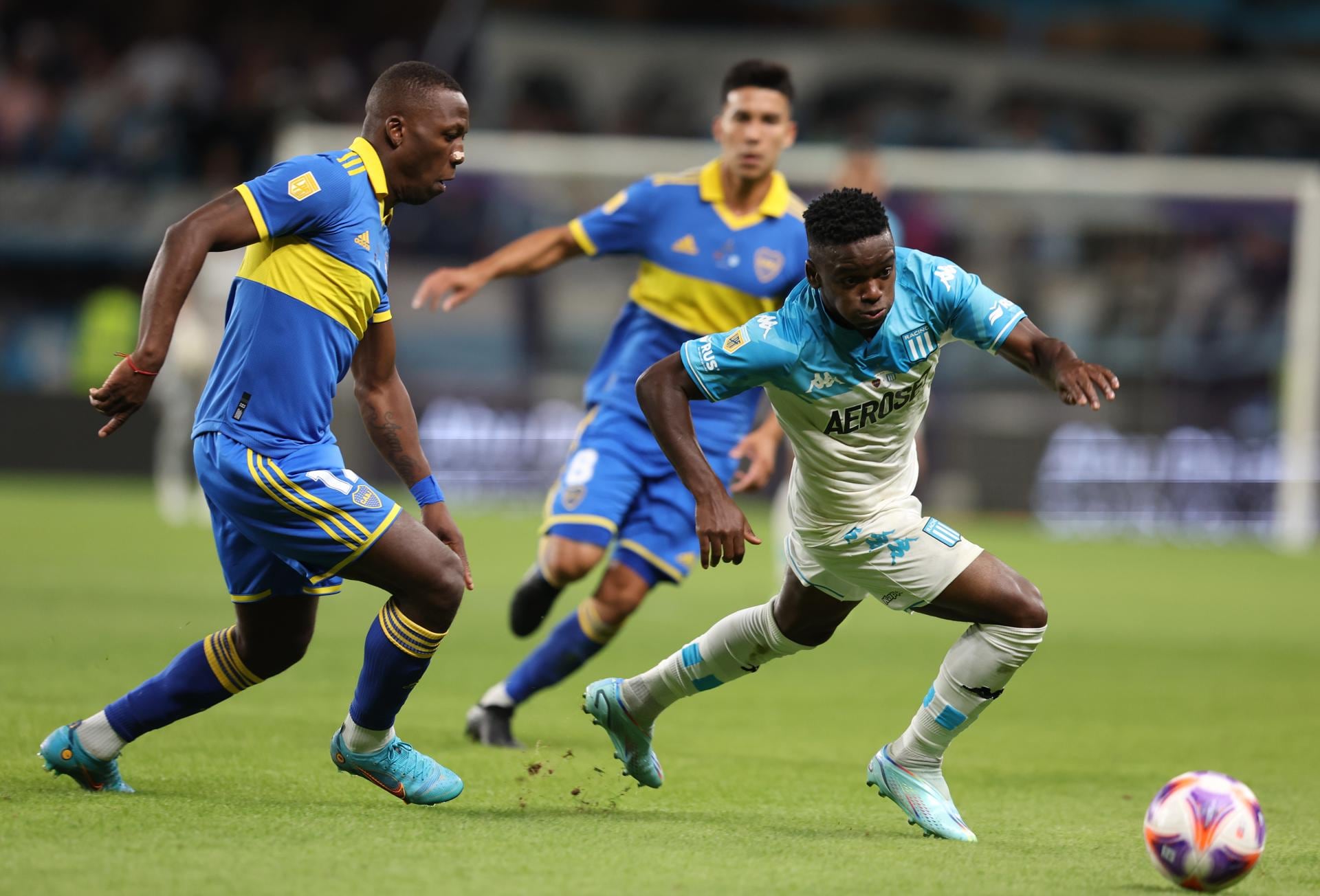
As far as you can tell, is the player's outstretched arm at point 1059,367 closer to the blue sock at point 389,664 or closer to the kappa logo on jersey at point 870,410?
the kappa logo on jersey at point 870,410

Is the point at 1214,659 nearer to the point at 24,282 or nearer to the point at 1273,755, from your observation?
the point at 1273,755

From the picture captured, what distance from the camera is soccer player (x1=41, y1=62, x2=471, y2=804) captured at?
182 inches

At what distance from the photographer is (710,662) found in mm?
5375

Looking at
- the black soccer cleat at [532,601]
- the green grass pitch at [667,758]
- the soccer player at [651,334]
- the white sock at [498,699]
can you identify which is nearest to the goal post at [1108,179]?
the green grass pitch at [667,758]

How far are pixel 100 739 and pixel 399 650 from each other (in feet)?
3.11

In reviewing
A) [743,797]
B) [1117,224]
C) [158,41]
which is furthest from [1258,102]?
[743,797]

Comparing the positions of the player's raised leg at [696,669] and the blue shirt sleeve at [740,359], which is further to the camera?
the player's raised leg at [696,669]

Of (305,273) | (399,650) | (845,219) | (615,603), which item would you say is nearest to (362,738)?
(399,650)

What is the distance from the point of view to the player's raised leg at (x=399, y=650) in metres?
4.72

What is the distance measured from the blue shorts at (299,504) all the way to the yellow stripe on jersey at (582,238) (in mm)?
2455

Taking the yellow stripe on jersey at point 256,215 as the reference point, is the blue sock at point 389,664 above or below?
below

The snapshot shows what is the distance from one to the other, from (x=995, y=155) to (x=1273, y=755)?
476 inches

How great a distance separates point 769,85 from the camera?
712 centimetres

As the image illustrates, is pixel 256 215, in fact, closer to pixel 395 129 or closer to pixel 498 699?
pixel 395 129
